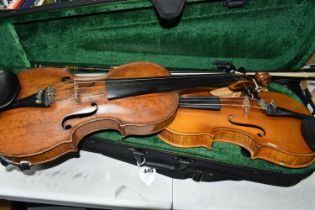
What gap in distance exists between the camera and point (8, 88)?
37.7 inches

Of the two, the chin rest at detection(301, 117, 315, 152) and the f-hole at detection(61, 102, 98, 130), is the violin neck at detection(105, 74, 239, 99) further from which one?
the chin rest at detection(301, 117, 315, 152)

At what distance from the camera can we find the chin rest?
948 millimetres

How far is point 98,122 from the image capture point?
95 centimetres

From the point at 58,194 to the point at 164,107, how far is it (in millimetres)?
502

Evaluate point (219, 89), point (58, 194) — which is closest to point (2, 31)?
point (58, 194)

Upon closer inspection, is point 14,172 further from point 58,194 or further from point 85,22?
point 85,22

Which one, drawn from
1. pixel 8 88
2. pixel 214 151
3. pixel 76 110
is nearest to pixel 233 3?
pixel 214 151

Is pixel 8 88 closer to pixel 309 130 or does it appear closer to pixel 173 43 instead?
pixel 173 43

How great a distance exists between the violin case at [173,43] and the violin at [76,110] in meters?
0.14

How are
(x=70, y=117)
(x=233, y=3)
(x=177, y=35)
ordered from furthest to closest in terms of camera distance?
1. (x=177, y=35)
2. (x=233, y=3)
3. (x=70, y=117)

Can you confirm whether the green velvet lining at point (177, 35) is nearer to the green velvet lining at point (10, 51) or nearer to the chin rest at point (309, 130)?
the green velvet lining at point (10, 51)

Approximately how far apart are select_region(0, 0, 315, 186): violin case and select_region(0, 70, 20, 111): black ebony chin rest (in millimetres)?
249

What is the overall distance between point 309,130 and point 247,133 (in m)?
0.21

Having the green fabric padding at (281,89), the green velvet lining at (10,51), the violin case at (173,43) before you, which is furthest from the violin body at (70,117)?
the green fabric padding at (281,89)
